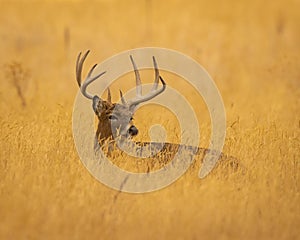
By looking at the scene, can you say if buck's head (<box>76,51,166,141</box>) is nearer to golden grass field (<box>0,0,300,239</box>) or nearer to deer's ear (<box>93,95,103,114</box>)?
deer's ear (<box>93,95,103,114</box>)

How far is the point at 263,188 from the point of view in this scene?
7195 mm

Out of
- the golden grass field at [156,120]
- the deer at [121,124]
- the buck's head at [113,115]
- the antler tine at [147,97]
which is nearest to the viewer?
the golden grass field at [156,120]

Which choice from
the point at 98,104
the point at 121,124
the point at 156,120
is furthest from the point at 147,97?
the point at 156,120

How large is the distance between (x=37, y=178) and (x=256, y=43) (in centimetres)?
1121

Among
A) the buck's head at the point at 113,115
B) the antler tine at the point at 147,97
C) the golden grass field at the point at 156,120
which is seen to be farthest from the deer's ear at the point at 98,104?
the golden grass field at the point at 156,120

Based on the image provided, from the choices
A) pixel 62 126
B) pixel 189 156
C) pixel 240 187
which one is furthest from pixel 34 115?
pixel 240 187

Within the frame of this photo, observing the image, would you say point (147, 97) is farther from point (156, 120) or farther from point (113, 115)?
point (156, 120)

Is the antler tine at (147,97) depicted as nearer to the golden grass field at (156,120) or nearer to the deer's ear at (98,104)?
the deer's ear at (98,104)

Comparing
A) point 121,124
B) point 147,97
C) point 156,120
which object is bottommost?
point 121,124

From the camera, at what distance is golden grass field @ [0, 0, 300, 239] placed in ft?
20.7

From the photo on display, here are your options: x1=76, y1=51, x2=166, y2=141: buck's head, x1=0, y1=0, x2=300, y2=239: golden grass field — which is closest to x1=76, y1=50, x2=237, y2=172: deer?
x1=76, y1=51, x2=166, y2=141: buck's head

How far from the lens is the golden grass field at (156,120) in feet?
20.7

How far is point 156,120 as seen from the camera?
1052 cm

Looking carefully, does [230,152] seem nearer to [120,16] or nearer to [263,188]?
A: [263,188]
